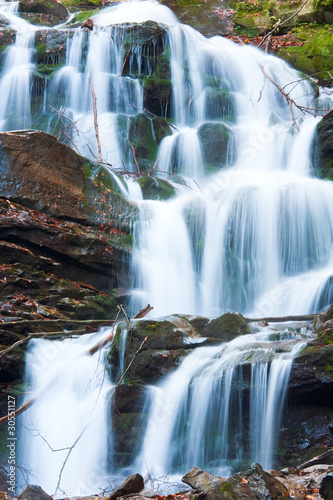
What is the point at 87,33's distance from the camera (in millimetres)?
14500

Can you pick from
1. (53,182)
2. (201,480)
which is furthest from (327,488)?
(53,182)

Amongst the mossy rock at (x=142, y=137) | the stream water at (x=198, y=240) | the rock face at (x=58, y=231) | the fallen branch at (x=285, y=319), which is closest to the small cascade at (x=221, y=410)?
the stream water at (x=198, y=240)

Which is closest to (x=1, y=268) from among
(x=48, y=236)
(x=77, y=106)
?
(x=48, y=236)

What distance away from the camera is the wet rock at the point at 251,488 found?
314 cm

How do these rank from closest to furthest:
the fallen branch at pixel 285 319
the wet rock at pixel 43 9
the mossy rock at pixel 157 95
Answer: the fallen branch at pixel 285 319, the mossy rock at pixel 157 95, the wet rock at pixel 43 9

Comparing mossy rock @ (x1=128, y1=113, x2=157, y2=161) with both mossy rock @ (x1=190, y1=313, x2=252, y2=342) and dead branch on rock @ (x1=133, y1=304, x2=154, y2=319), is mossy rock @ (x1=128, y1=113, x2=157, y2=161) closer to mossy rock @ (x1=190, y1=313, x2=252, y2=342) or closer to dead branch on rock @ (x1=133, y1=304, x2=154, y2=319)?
dead branch on rock @ (x1=133, y1=304, x2=154, y2=319)

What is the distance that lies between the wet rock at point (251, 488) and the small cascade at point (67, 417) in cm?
200

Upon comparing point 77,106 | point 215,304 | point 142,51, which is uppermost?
point 142,51

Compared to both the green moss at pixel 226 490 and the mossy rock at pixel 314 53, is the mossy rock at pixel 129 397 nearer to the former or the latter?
the green moss at pixel 226 490

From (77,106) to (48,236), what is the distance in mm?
6059

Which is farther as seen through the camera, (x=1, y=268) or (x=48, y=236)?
(x=48, y=236)

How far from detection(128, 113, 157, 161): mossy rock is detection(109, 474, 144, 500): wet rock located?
8.91 meters

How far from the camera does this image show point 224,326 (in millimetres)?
6145

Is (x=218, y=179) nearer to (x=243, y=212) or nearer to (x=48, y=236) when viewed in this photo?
(x=243, y=212)
